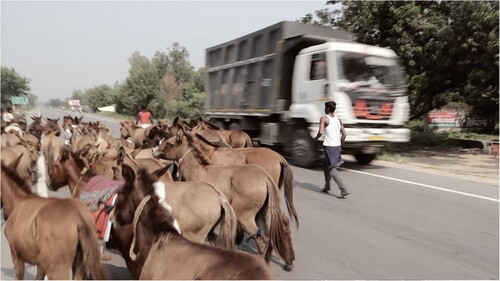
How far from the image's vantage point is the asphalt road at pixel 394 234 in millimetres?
4043

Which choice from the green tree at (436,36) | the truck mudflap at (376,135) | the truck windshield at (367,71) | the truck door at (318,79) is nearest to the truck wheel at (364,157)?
the truck mudflap at (376,135)

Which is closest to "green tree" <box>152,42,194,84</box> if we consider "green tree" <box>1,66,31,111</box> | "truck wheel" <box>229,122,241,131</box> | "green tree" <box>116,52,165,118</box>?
"green tree" <box>116,52,165,118</box>

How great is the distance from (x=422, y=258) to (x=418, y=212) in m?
1.96

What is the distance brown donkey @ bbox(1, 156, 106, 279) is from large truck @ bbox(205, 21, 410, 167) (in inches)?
292

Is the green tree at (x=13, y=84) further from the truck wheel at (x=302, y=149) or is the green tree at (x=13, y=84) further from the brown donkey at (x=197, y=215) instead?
the brown donkey at (x=197, y=215)

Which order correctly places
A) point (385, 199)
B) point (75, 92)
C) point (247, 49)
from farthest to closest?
1. point (75, 92)
2. point (247, 49)
3. point (385, 199)

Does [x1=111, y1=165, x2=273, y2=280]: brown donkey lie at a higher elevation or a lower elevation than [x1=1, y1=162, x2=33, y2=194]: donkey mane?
lower

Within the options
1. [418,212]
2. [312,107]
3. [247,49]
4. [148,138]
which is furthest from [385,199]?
[247,49]

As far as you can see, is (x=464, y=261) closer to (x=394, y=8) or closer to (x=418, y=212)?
(x=418, y=212)

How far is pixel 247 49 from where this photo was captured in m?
12.9

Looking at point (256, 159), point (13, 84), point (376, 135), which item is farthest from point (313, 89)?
point (13, 84)

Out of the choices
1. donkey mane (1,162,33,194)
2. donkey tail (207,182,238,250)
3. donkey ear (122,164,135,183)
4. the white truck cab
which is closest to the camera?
donkey ear (122,164,135,183)

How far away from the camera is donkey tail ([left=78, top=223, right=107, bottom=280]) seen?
9.26ft

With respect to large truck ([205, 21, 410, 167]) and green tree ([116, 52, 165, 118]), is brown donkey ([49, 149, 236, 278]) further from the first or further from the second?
green tree ([116, 52, 165, 118])
